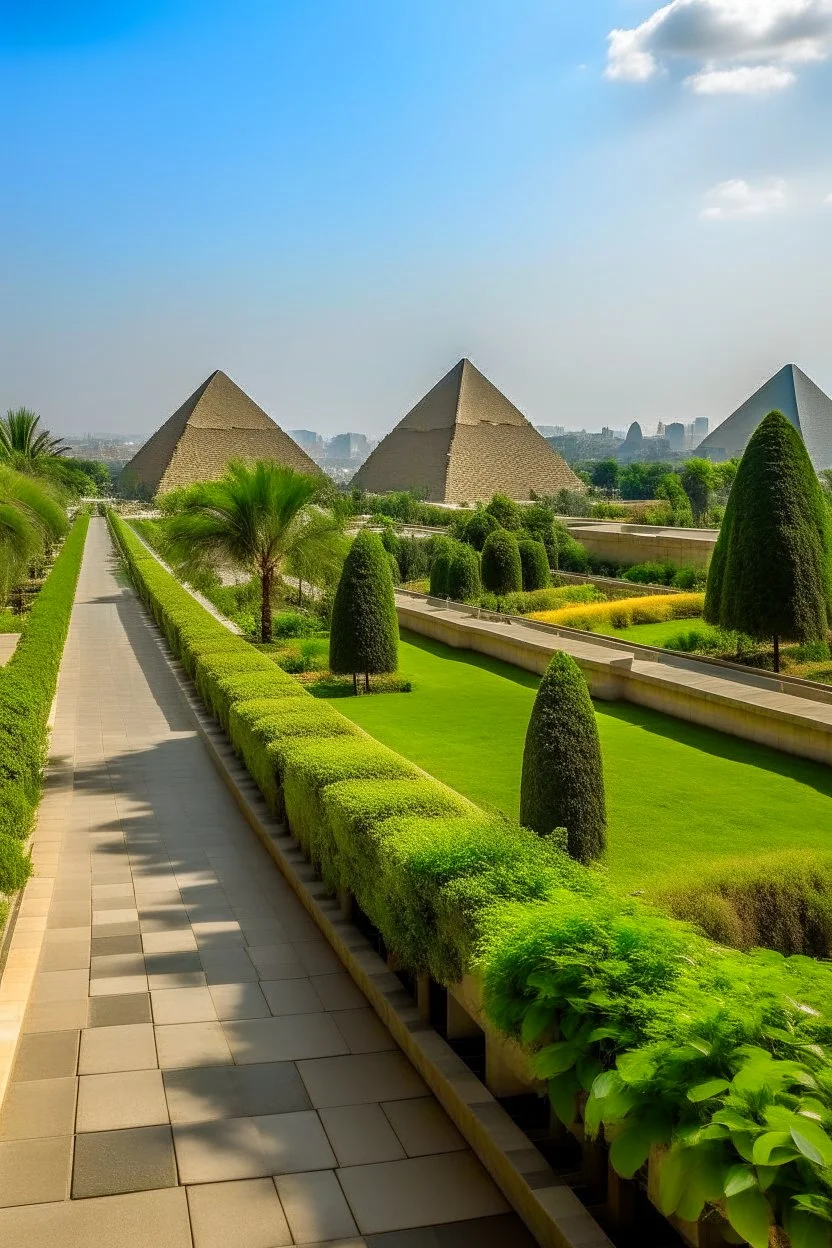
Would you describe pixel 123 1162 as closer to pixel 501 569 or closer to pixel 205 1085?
pixel 205 1085

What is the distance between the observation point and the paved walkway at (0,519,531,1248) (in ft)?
9.95

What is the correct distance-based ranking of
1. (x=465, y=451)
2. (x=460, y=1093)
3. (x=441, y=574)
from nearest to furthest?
(x=460, y=1093) < (x=441, y=574) < (x=465, y=451)

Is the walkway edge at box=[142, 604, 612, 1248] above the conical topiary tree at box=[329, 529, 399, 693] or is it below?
below

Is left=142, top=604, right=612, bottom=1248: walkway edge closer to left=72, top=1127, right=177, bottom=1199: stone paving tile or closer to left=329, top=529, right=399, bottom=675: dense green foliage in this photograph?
left=72, top=1127, right=177, bottom=1199: stone paving tile

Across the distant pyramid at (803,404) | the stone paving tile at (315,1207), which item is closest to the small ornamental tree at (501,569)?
the stone paving tile at (315,1207)

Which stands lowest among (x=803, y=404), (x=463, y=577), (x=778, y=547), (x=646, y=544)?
(x=463, y=577)

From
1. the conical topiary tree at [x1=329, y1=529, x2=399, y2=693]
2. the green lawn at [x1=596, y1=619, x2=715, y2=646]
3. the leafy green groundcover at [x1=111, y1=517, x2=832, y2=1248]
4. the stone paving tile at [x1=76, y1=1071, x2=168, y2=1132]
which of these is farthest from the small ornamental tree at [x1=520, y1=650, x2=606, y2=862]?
the green lawn at [x1=596, y1=619, x2=715, y2=646]

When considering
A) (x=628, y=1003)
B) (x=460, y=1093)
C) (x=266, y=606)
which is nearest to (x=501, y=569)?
(x=266, y=606)

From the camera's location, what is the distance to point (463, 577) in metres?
21.7

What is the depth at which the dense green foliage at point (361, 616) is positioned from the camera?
12.9 meters

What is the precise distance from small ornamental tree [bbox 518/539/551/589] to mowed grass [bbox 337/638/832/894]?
33.0ft

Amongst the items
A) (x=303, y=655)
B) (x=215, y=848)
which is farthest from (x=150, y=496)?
(x=215, y=848)

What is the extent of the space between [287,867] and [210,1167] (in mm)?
3222

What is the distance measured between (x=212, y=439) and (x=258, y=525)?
299ft
